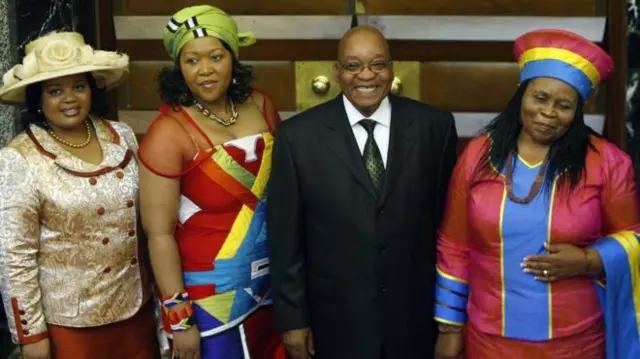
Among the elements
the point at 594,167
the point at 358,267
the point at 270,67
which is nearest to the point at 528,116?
the point at 594,167

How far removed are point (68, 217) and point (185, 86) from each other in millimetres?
531

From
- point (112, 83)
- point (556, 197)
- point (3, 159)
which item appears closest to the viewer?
point (556, 197)

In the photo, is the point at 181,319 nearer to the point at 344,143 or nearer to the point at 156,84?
the point at 344,143

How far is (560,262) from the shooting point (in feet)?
8.46

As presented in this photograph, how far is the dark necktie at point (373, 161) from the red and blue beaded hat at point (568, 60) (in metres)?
0.48


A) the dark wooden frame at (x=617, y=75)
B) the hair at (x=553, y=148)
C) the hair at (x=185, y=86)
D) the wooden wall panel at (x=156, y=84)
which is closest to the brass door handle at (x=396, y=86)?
the wooden wall panel at (x=156, y=84)

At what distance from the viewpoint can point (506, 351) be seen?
2.70m

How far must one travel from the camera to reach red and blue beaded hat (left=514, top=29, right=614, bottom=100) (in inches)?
102

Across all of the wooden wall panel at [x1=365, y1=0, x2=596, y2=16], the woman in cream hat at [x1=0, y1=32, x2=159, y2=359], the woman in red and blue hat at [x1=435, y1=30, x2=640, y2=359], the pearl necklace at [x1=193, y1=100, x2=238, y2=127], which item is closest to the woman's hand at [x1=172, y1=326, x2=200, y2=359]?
the woman in cream hat at [x1=0, y1=32, x2=159, y2=359]

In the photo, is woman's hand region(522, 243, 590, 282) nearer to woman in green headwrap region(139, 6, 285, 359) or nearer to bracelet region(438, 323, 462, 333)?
bracelet region(438, 323, 462, 333)

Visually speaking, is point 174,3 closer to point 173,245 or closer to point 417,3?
point 417,3

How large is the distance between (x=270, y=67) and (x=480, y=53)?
0.87 meters

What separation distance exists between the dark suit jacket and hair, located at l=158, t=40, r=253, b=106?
27 centimetres

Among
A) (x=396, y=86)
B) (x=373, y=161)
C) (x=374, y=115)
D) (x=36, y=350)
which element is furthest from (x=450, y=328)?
→ (x=396, y=86)
